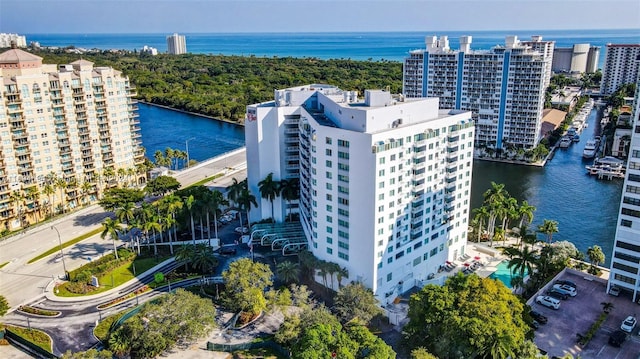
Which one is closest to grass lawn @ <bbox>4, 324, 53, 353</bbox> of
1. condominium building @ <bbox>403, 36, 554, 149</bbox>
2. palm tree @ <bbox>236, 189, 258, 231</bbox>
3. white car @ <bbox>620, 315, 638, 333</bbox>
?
palm tree @ <bbox>236, 189, 258, 231</bbox>

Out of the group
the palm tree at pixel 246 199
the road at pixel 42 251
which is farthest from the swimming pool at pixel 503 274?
the road at pixel 42 251

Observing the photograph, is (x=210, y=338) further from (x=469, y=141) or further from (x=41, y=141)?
(x=41, y=141)

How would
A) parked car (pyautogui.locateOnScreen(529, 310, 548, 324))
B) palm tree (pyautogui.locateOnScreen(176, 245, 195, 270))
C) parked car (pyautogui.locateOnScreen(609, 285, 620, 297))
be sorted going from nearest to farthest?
parked car (pyautogui.locateOnScreen(529, 310, 548, 324)) < parked car (pyautogui.locateOnScreen(609, 285, 620, 297)) < palm tree (pyautogui.locateOnScreen(176, 245, 195, 270))

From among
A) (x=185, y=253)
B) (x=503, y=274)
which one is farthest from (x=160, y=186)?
(x=503, y=274)

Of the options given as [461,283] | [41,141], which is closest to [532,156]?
[461,283]

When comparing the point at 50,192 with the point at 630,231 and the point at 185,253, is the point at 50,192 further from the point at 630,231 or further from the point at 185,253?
the point at 630,231

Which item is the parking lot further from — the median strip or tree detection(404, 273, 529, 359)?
the median strip

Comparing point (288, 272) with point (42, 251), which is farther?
point (42, 251)
